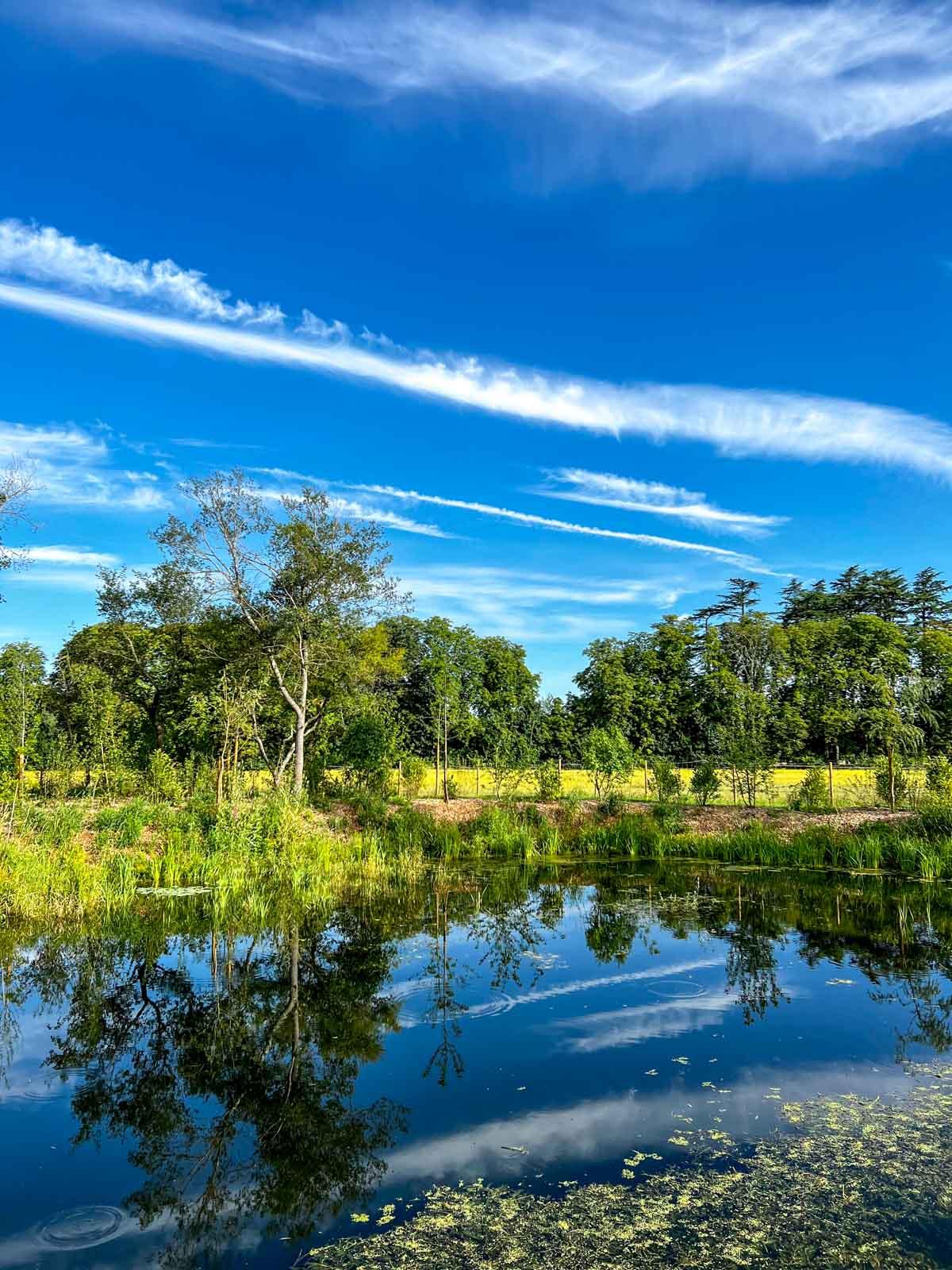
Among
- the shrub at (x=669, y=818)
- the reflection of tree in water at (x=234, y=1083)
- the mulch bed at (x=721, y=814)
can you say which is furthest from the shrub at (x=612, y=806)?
the reflection of tree in water at (x=234, y=1083)

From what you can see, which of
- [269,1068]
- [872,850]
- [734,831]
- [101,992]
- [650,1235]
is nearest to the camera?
[650,1235]

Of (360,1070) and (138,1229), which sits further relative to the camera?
(360,1070)

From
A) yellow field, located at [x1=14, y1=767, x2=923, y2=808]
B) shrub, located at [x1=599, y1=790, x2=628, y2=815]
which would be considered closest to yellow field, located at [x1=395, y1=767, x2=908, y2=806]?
yellow field, located at [x1=14, y1=767, x2=923, y2=808]

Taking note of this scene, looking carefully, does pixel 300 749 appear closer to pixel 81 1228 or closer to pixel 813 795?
pixel 813 795

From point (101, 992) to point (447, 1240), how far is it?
20.9ft

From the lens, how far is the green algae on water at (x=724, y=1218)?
4.38 meters

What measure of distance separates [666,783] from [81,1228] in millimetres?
21751

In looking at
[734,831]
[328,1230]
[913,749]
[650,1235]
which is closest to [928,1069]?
[650,1235]

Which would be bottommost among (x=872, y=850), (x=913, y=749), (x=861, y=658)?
(x=872, y=850)

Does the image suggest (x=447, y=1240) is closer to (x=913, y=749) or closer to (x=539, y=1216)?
(x=539, y=1216)

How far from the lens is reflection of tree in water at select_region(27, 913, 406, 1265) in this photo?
5.21 m

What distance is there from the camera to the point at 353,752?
2498 centimetres

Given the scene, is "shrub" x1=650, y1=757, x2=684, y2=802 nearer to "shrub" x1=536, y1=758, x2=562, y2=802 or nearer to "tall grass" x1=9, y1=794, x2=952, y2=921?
"tall grass" x1=9, y1=794, x2=952, y2=921

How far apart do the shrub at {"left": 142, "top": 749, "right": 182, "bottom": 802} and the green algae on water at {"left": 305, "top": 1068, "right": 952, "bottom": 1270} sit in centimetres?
1647
